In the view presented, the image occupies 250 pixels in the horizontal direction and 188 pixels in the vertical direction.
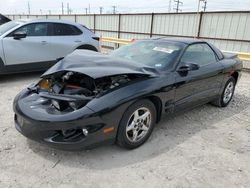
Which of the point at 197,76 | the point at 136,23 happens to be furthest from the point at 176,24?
the point at 197,76

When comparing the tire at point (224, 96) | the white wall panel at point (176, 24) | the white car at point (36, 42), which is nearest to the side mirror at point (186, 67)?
the tire at point (224, 96)

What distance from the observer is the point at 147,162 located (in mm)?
3262

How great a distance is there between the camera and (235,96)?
6363 mm

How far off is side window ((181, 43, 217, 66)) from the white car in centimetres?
413

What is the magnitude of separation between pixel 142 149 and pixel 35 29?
16.9ft

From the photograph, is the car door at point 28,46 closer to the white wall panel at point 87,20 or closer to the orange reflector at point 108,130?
the orange reflector at point 108,130

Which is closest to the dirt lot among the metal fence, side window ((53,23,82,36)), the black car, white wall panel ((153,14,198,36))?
the black car

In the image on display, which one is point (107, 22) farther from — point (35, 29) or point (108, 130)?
point (108, 130)

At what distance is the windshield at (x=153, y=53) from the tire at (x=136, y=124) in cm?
78

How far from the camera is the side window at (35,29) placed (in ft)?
22.8

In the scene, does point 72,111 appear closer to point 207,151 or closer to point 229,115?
point 207,151

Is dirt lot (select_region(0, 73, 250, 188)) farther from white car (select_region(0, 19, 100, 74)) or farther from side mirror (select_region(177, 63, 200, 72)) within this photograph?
white car (select_region(0, 19, 100, 74))

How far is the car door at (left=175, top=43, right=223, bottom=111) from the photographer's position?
4.08 m

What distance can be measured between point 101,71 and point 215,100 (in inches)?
116
